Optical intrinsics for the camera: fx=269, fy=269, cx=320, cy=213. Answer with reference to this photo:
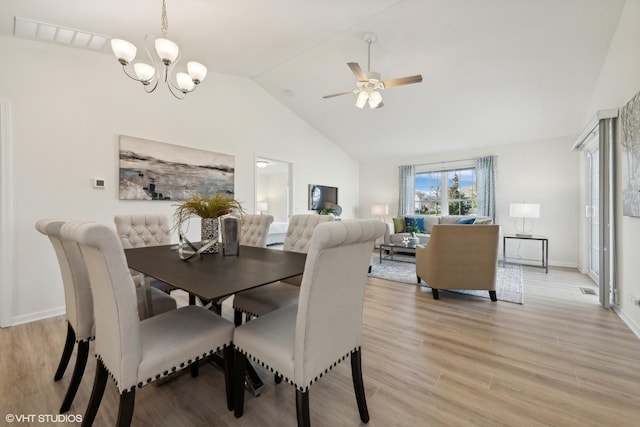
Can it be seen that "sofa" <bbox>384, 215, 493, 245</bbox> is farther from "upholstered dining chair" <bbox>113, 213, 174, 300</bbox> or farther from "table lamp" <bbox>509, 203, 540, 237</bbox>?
"upholstered dining chair" <bbox>113, 213, 174, 300</bbox>

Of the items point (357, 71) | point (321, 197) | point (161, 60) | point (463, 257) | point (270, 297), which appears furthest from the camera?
point (321, 197)

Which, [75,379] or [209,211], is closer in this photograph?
[75,379]

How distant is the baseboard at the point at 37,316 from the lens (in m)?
2.49

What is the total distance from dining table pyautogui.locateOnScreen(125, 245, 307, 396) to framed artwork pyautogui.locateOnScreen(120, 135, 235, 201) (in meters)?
1.56

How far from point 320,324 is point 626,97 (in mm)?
3510

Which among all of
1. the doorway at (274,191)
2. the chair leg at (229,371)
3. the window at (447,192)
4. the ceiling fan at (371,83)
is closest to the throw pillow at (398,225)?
the window at (447,192)

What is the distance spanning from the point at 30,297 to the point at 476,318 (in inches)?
169

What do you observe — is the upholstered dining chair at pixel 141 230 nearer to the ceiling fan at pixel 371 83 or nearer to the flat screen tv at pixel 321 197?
the ceiling fan at pixel 371 83

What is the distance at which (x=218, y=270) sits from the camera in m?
1.46

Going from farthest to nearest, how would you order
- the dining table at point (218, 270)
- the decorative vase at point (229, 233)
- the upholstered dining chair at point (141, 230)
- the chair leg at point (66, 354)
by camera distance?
1. the upholstered dining chair at point (141, 230)
2. the decorative vase at point (229, 233)
3. the chair leg at point (66, 354)
4. the dining table at point (218, 270)

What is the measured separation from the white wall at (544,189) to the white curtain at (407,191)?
1.22 m

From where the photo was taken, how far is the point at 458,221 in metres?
5.67

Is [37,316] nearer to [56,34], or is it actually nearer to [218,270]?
[218,270]

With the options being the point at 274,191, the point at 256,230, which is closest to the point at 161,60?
the point at 256,230
